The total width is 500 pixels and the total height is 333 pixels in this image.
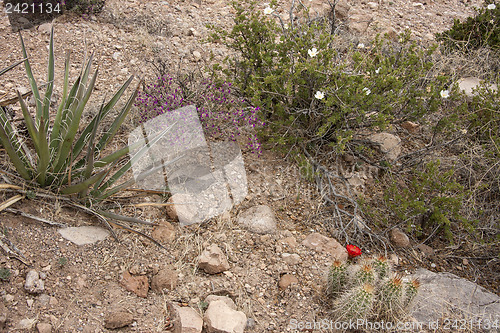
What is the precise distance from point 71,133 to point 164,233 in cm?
85

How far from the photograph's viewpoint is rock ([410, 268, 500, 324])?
8.07ft

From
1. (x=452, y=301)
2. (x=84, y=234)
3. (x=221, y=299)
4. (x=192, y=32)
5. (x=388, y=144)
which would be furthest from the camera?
(x=192, y=32)

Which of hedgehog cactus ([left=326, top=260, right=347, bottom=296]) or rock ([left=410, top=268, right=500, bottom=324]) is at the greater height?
hedgehog cactus ([left=326, top=260, right=347, bottom=296])

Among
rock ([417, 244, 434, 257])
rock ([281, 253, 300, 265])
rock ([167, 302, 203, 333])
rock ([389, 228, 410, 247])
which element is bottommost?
rock ([417, 244, 434, 257])

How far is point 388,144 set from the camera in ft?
12.3

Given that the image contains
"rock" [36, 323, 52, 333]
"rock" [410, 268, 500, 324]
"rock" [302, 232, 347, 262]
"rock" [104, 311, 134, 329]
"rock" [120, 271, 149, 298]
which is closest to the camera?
"rock" [36, 323, 52, 333]

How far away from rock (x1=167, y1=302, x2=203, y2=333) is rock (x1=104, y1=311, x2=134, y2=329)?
0.74ft

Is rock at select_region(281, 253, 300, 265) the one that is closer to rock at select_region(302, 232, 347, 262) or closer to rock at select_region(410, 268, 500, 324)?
rock at select_region(302, 232, 347, 262)

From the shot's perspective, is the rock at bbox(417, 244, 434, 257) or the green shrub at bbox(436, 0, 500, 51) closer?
the rock at bbox(417, 244, 434, 257)

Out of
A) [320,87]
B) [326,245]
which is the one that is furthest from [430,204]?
[320,87]

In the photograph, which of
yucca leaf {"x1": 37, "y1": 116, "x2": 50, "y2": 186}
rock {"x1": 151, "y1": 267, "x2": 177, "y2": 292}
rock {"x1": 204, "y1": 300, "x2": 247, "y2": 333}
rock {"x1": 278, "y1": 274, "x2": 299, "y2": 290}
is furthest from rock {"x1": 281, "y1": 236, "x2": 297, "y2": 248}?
yucca leaf {"x1": 37, "y1": 116, "x2": 50, "y2": 186}

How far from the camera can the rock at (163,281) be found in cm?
237

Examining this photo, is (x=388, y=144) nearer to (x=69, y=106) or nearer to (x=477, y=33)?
(x=477, y=33)

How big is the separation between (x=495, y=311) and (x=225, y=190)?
77.5 inches
